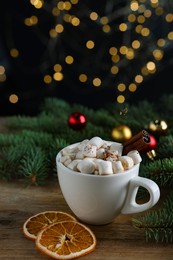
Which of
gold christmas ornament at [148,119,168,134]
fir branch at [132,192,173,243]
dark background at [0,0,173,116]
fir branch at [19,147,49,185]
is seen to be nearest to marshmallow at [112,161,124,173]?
fir branch at [132,192,173,243]

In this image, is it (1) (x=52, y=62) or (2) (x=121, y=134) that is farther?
(1) (x=52, y=62)

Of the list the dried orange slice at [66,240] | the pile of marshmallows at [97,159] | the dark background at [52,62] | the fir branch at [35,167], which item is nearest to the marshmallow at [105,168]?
the pile of marshmallows at [97,159]

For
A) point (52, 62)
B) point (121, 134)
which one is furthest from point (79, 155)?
point (52, 62)

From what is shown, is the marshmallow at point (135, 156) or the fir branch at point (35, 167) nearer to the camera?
the marshmallow at point (135, 156)

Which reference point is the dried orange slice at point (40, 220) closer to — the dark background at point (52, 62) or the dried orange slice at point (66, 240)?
the dried orange slice at point (66, 240)

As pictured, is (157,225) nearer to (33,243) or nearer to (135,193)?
(135,193)

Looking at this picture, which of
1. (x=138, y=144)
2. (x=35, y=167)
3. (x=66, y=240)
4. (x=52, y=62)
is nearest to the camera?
(x=66, y=240)
